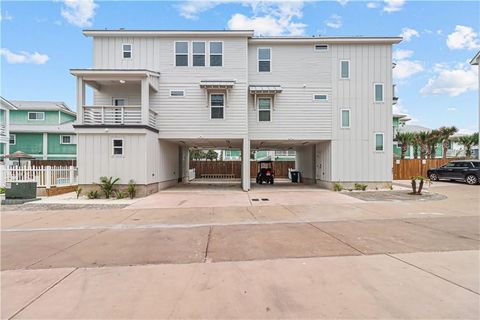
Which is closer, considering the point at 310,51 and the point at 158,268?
the point at 158,268

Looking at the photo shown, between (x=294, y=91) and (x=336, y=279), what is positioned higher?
(x=294, y=91)

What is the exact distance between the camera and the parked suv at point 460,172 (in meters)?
20.0

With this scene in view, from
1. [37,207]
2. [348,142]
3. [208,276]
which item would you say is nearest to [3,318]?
[208,276]

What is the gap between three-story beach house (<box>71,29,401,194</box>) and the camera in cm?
1695

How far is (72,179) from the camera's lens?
56.2ft

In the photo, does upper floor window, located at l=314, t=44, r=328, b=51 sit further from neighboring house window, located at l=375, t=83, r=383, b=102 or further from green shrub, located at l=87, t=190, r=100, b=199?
green shrub, located at l=87, t=190, r=100, b=199

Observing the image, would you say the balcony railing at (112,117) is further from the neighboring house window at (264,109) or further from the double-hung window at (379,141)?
the double-hung window at (379,141)

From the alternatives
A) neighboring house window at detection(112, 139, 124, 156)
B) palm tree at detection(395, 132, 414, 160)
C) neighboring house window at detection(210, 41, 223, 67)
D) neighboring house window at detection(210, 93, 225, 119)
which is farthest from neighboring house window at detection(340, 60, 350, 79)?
palm tree at detection(395, 132, 414, 160)

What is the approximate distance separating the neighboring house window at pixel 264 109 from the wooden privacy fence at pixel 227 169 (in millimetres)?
13223

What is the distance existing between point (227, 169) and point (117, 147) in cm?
1729

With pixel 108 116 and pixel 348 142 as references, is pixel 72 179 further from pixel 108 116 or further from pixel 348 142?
pixel 348 142

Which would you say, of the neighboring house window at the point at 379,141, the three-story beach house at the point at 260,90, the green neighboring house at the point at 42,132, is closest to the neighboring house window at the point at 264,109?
the three-story beach house at the point at 260,90

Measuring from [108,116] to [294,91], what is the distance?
10806 mm

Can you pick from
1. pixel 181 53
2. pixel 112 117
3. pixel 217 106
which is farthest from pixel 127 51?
pixel 217 106
